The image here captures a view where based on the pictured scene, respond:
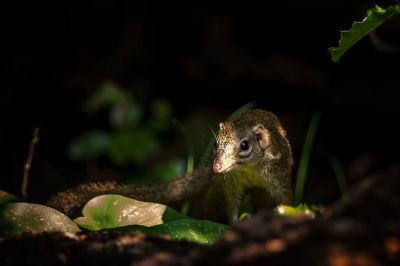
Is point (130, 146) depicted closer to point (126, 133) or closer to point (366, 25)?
point (126, 133)

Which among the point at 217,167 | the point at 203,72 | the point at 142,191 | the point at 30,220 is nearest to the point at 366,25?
the point at 217,167

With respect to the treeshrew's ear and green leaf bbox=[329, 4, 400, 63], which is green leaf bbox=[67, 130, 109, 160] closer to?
the treeshrew's ear

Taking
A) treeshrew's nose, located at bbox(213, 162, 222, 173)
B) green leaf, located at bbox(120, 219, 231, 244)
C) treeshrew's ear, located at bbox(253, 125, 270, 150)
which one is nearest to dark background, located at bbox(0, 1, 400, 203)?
treeshrew's ear, located at bbox(253, 125, 270, 150)

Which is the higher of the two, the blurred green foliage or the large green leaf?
the blurred green foliage

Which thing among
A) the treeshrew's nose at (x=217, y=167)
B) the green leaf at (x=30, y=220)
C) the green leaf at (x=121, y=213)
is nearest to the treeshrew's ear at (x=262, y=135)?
the treeshrew's nose at (x=217, y=167)

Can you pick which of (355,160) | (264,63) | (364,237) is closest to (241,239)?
(364,237)

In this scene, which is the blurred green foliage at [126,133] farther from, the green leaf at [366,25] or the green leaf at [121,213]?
the green leaf at [366,25]
